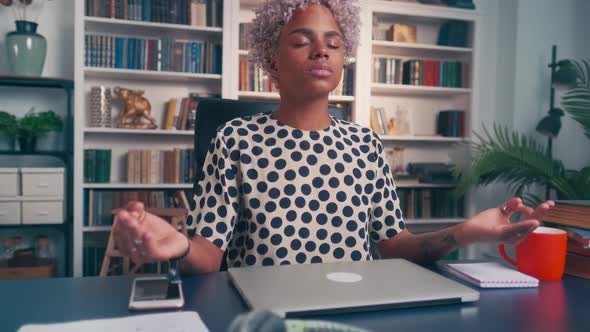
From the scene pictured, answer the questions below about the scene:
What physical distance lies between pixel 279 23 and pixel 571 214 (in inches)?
30.2

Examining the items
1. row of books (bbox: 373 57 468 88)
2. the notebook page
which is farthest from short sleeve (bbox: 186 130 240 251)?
row of books (bbox: 373 57 468 88)

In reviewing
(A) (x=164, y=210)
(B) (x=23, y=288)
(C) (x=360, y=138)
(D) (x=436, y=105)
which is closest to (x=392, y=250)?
(C) (x=360, y=138)

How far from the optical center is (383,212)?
1.15m

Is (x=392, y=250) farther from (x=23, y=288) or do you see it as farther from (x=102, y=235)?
(x=102, y=235)

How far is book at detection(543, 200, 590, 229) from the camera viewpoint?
2.99 feet

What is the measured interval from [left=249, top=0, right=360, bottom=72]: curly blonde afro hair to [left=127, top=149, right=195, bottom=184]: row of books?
6.62ft

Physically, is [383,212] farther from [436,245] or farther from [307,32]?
[307,32]

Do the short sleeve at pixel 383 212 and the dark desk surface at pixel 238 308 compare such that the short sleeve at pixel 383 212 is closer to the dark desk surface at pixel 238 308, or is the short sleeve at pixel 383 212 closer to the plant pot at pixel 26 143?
the dark desk surface at pixel 238 308

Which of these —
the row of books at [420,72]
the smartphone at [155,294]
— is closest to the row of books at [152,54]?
the row of books at [420,72]

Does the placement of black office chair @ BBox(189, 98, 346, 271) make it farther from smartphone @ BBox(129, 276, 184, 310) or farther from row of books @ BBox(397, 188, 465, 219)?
row of books @ BBox(397, 188, 465, 219)

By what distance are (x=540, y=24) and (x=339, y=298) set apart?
363 cm

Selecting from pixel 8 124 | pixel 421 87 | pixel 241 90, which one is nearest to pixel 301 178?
pixel 241 90

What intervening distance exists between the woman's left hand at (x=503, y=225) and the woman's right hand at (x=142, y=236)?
1.67ft

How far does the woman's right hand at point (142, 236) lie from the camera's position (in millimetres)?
598
